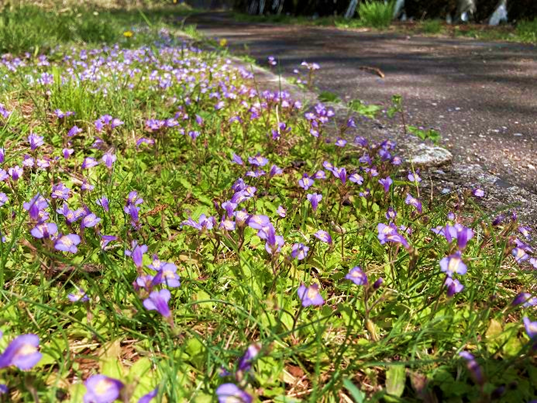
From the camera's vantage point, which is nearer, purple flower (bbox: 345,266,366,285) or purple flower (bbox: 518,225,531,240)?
purple flower (bbox: 345,266,366,285)

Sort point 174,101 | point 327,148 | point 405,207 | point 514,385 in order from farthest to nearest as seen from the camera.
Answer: point 174,101 → point 327,148 → point 405,207 → point 514,385

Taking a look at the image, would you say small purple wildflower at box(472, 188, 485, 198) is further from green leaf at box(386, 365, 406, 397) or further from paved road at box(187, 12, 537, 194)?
green leaf at box(386, 365, 406, 397)

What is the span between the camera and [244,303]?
Result: 155cm

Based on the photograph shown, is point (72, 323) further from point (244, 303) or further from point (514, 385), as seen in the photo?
point (514, 385)

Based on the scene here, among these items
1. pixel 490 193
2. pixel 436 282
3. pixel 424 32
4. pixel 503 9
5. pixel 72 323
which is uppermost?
pixel 503 9

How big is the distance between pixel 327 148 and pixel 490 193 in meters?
1.15

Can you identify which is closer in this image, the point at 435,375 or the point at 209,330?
the point at 435,375

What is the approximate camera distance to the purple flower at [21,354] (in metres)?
0.97

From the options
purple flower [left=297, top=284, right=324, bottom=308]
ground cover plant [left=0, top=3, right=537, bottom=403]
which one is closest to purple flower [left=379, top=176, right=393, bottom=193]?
ground cover plant [left=0, top=3, right=537, bottom=403]

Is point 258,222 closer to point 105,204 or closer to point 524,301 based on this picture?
point 105,204

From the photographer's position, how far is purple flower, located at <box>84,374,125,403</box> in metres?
0.98

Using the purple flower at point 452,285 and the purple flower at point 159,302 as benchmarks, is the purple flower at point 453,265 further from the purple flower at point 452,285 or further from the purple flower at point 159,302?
the purple flower at point 159,302

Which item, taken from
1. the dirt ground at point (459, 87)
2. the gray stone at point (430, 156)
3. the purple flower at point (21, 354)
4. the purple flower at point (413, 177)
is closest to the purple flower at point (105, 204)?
the purple flower at point (21, 354)

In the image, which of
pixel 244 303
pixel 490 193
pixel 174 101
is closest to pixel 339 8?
pixel 174 101
